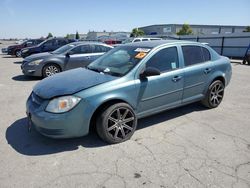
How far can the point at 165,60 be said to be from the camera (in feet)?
14.3

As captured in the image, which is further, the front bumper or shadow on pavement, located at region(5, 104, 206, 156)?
shadow on pavement, located at region(5, 104, 206, 156)

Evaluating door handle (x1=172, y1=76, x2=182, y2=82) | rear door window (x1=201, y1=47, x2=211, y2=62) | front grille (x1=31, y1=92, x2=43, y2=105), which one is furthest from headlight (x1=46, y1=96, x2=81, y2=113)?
rear door window (x1=201, y1=47, x2=211, y2=62)

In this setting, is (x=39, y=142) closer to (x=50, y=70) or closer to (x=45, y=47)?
(x=50, y=70)

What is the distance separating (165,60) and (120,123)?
1.51m

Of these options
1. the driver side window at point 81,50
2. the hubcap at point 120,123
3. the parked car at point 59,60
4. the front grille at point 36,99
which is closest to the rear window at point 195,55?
the hubcap at point 120,123

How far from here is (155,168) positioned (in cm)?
307

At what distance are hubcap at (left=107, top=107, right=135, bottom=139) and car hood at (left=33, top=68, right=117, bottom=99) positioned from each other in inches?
21.9

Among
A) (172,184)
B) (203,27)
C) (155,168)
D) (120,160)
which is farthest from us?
(203,27)

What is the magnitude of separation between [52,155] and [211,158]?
2.29 metres

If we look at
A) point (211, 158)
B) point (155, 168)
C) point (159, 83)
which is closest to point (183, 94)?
point (159, 83)

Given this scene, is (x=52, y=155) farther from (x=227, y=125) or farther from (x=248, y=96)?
(x=248, y=96)

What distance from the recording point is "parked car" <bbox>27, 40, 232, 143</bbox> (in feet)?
11.1

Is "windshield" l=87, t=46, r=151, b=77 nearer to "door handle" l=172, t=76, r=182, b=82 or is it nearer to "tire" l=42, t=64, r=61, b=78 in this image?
"door handle" l=172, t=76, r=182, b=82

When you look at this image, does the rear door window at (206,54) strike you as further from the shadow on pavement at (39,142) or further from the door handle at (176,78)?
the shadow on pavement at (39,142)
